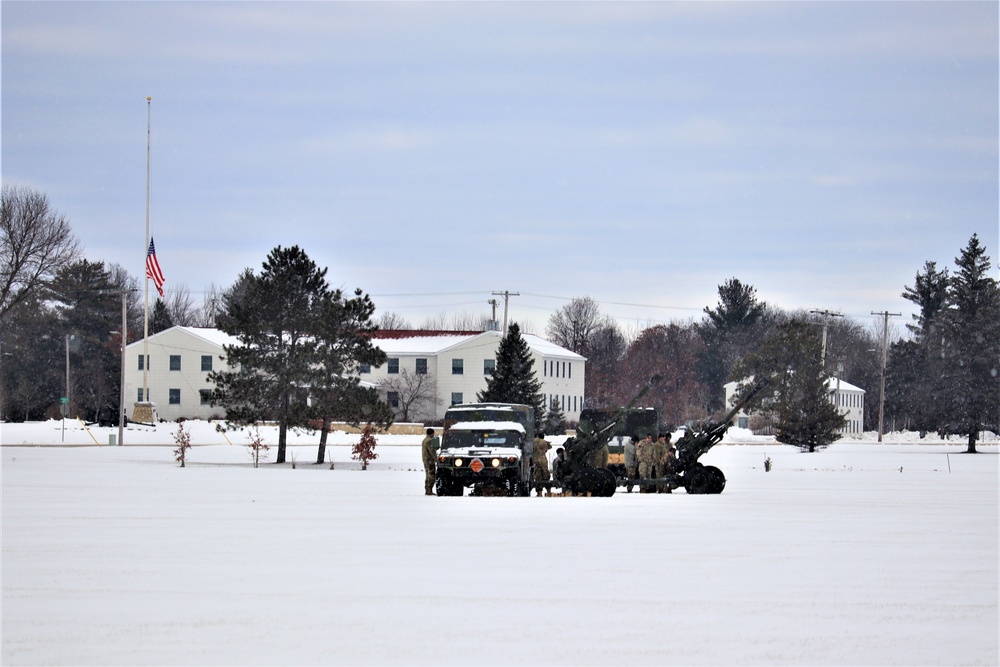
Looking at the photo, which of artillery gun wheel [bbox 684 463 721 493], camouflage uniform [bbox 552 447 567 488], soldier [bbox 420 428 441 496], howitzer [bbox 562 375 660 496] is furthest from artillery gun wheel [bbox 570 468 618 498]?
soldier [bbox 420 428 441 496]

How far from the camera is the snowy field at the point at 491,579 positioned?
463 inches

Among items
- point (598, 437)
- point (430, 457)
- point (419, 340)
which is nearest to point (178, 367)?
point (419, 340)

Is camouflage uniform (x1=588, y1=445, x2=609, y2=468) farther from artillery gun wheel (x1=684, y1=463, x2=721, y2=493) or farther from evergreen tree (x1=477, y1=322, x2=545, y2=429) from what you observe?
evergreen tree (x1=477, y1=322, x2=545, y2=429)

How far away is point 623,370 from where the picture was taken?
138625 mm

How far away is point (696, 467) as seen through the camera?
3431 centimetres

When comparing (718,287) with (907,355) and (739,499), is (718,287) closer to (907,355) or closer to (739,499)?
(907,355)

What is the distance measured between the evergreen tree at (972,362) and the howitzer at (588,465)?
1955 inches

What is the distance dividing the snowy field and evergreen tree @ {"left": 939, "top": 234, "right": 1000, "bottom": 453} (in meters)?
49.2

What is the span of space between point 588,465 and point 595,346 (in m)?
112

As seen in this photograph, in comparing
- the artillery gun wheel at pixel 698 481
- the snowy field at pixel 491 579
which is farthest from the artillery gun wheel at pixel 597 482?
the artillery gun wheel at pixel 698 481

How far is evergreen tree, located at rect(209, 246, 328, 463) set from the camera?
169 ft

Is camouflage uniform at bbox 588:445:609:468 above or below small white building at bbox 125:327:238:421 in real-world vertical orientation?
below

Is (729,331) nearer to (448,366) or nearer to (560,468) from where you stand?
(448,366)

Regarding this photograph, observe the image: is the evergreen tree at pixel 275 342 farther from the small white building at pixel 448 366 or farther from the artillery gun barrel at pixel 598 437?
the small white building at pixel 448 366
